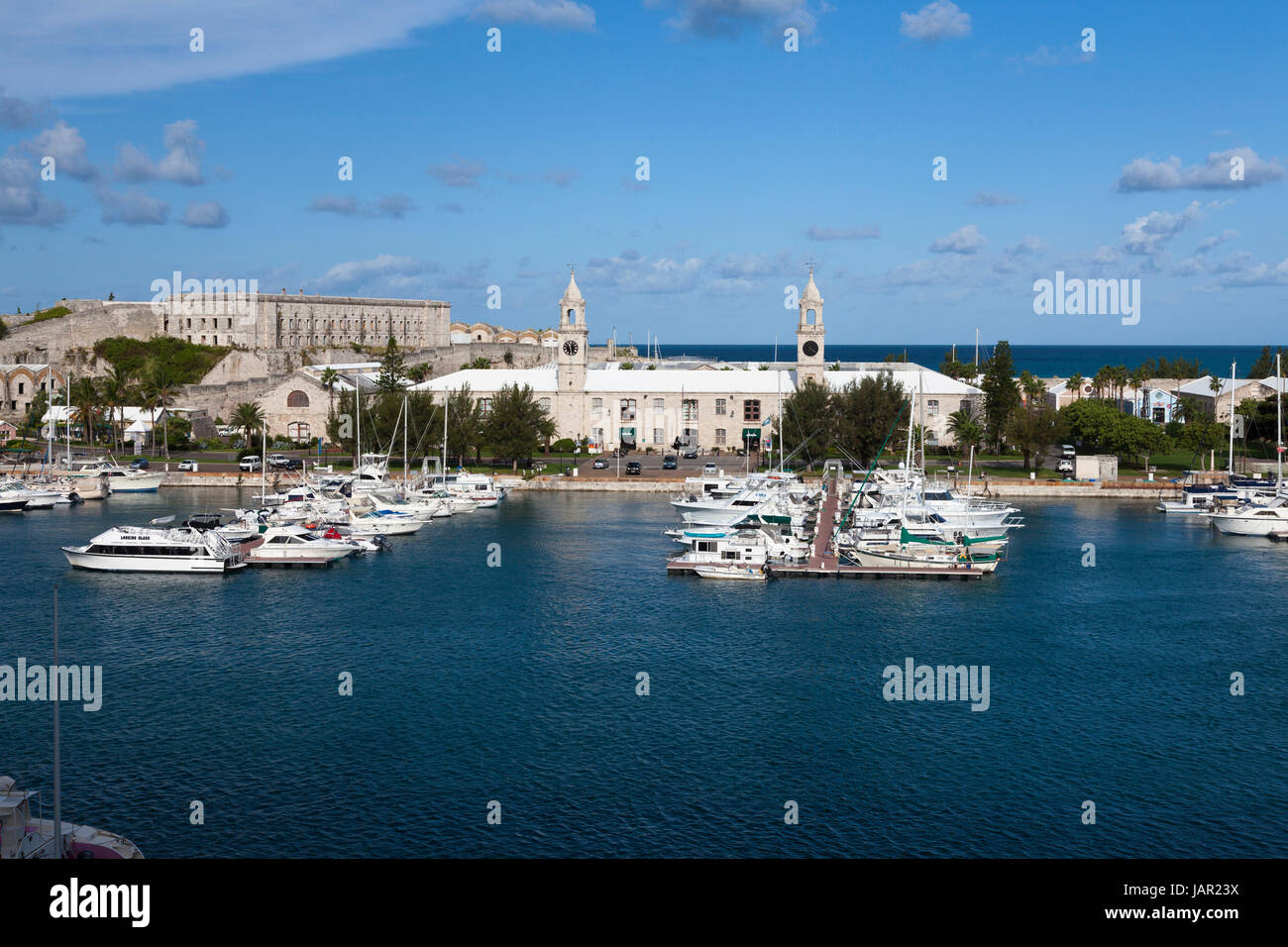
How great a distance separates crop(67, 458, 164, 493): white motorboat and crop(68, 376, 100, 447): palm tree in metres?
13.1

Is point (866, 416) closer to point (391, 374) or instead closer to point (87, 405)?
point (391, 374)

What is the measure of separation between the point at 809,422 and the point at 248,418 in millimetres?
38077

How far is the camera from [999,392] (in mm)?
79188

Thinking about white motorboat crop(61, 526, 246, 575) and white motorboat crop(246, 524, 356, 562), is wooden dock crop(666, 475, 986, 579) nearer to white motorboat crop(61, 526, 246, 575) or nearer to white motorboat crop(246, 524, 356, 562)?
white motorboat crop(246, 524, 356, 562)

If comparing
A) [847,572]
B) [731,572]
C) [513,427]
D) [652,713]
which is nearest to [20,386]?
[513,427]

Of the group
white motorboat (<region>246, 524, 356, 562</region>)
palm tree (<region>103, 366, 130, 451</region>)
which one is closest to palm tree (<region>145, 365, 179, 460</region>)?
palm tree (<region>103, 366, 130, 451</region>)

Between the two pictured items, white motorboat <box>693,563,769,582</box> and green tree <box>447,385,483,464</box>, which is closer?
white motorboat <box>693,563,769,582</box>

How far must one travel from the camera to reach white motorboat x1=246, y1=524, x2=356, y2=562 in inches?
1864

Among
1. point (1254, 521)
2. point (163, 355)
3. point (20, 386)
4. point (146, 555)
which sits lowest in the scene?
point (146, 555)

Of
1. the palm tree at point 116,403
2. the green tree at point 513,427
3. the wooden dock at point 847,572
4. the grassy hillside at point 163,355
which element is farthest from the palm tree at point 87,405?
the wooden dock at point 847,572

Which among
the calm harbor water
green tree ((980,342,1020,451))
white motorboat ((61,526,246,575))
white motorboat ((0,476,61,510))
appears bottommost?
the calm harbor water

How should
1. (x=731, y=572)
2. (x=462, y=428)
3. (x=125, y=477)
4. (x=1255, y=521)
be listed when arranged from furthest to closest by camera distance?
(x=462, y=428) → (x=125, y=477) → (x=1255, y=521) → (x=731, y=572)

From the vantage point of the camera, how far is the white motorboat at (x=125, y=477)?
226 feet
